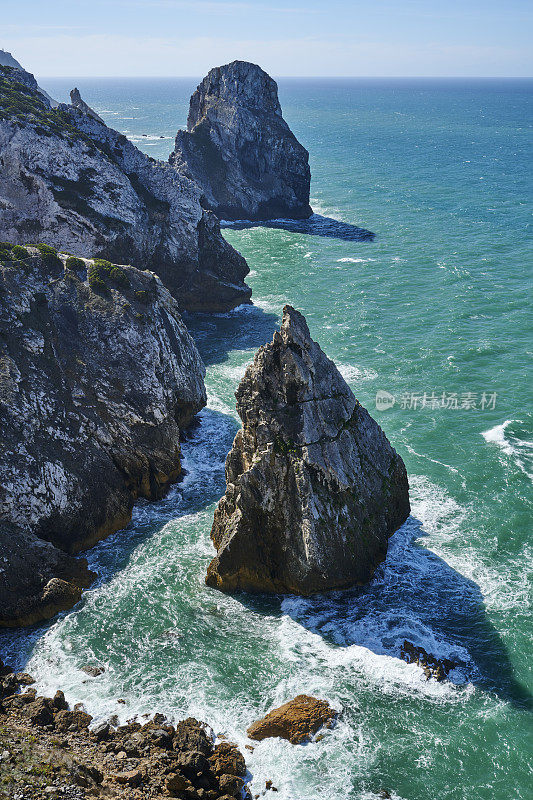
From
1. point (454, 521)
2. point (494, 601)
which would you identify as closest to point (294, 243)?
point (454, 521)

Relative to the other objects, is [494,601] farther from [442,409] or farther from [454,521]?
[442,409]

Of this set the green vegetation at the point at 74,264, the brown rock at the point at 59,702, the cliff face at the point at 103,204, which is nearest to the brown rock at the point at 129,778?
the brown rock at the point at 59,702

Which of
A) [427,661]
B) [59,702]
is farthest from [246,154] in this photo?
[59,702]

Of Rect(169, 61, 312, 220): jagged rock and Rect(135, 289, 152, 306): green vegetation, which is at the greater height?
Rect(169, 61, 312, 220): jagged rock

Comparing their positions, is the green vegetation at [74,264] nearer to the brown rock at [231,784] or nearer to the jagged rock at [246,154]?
the brown rock at [231,784]

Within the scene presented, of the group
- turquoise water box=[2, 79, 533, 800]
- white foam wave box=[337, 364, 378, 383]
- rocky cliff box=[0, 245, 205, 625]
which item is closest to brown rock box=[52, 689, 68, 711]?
turquoise water box=[2, 79, 533, 800]
